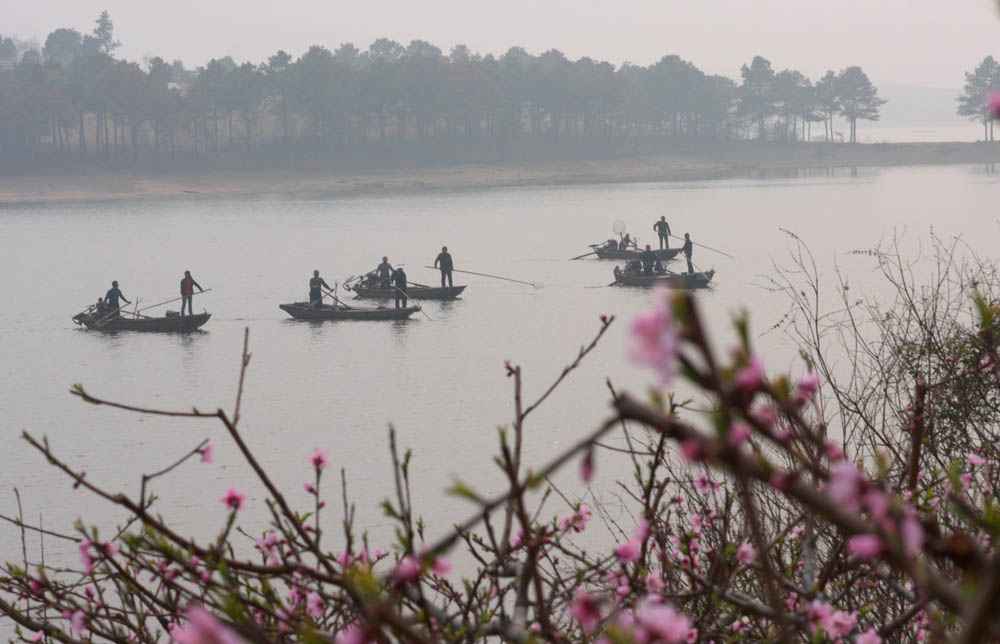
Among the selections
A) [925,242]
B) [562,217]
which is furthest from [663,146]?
[925,242]

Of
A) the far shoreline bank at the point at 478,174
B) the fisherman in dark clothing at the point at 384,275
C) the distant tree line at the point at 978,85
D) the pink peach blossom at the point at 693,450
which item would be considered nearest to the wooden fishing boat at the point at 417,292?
the fisherman in dark clothing at the point at 384,275

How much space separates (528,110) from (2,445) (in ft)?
423

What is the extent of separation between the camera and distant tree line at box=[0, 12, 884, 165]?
127m

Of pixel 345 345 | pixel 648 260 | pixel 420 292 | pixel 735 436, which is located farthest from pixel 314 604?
pixel 648 260

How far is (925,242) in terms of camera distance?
6122 cm

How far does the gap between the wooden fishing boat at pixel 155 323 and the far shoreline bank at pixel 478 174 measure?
79228mm

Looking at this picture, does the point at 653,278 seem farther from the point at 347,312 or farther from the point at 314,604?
the point at 314,604

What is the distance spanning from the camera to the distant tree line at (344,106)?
417 feet

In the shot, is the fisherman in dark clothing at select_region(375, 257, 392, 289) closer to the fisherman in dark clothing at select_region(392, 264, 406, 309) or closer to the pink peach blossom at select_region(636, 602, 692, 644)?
the fisherman in dark clothing at select_region(392, 264, 406, 309)

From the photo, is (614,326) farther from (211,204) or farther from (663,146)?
(663,146)

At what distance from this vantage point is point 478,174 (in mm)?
134125

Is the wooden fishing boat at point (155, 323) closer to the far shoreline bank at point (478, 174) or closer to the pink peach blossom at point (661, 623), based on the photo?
the pink peach blossom at point (661, 623)

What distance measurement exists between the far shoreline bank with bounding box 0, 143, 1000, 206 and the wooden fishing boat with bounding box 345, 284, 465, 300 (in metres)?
76.6

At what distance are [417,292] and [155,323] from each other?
32.2 ft
